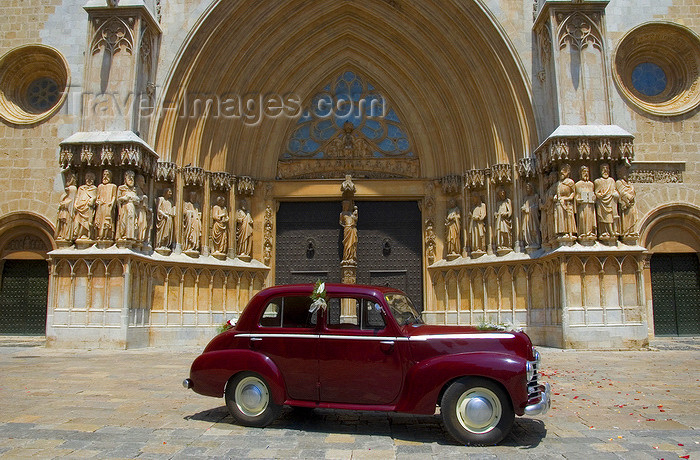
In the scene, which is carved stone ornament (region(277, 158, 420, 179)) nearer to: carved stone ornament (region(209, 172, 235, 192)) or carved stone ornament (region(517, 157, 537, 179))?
carved stone ornament (region(209, 172, 235, 192))

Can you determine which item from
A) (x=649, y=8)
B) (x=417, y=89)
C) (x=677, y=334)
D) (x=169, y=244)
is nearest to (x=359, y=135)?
(x=417, y=89)

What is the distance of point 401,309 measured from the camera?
5848mm

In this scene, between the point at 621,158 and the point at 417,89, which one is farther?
the point at 417,89

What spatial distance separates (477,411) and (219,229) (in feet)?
40.5

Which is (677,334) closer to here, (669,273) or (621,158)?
(669,273)

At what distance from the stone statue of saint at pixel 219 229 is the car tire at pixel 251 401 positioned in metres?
10.6

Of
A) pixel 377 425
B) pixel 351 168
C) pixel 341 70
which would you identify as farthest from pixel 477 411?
pixel 341 70

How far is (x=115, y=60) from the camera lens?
14.6 m

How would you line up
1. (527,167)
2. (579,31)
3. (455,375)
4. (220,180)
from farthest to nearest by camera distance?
1. (220,180)
2. (527,167)
3. (579,31)
4. (455,375)

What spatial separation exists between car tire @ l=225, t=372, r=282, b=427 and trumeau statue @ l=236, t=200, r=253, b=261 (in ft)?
36.1

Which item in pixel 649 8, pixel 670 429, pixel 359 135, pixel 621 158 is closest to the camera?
pixel 670 429

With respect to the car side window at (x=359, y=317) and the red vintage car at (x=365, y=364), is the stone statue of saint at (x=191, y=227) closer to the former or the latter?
the red vintage car at (x=365, y=364)

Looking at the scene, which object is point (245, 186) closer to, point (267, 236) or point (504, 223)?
point (267, 236)

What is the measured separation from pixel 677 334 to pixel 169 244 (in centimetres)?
1376
